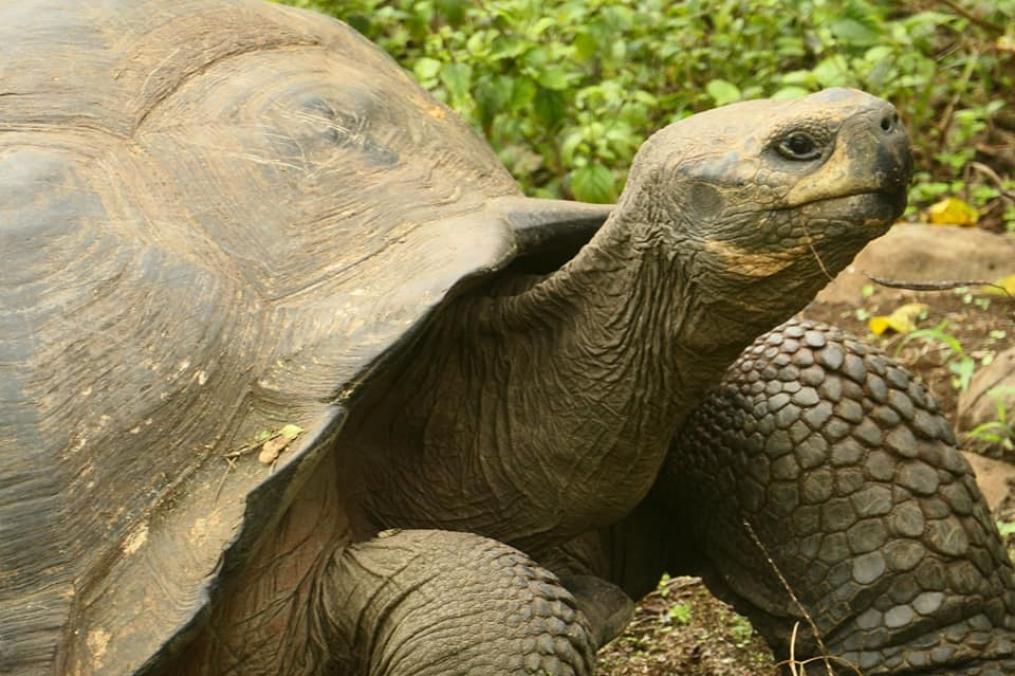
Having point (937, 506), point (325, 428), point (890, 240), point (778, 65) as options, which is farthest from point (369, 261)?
point (778, 65)

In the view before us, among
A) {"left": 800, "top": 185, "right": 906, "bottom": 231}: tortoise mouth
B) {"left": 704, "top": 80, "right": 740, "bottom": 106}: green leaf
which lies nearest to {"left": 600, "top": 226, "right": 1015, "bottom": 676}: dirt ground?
{"left": 704, "top": 80, "right": 740, "bottom": 106}: green leaf

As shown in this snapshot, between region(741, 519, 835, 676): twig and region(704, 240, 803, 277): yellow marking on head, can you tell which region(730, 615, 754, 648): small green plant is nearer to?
region(741, 519, 835, 676): twig

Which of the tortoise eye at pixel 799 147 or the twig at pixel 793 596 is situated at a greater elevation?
the tortoise eye at pixel 799 147

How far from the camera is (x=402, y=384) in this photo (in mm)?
3523

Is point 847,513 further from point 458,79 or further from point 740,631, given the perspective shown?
point 458,79

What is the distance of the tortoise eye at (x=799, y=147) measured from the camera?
2.96 metres

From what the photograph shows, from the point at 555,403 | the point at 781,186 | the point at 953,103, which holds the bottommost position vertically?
the point at 953,103

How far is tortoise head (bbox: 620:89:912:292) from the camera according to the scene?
2.92 meters

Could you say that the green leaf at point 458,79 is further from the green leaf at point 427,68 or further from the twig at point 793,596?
the twig at point 793,596

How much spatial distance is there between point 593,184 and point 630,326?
2515mm

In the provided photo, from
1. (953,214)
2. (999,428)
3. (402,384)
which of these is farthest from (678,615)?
(953,214)

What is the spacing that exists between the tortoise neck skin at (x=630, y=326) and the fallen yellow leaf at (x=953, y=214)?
135 inches

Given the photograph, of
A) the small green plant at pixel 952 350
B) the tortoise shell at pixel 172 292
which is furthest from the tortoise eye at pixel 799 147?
the small green plant at pixel 952 350

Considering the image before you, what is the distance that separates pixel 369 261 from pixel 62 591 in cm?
90
